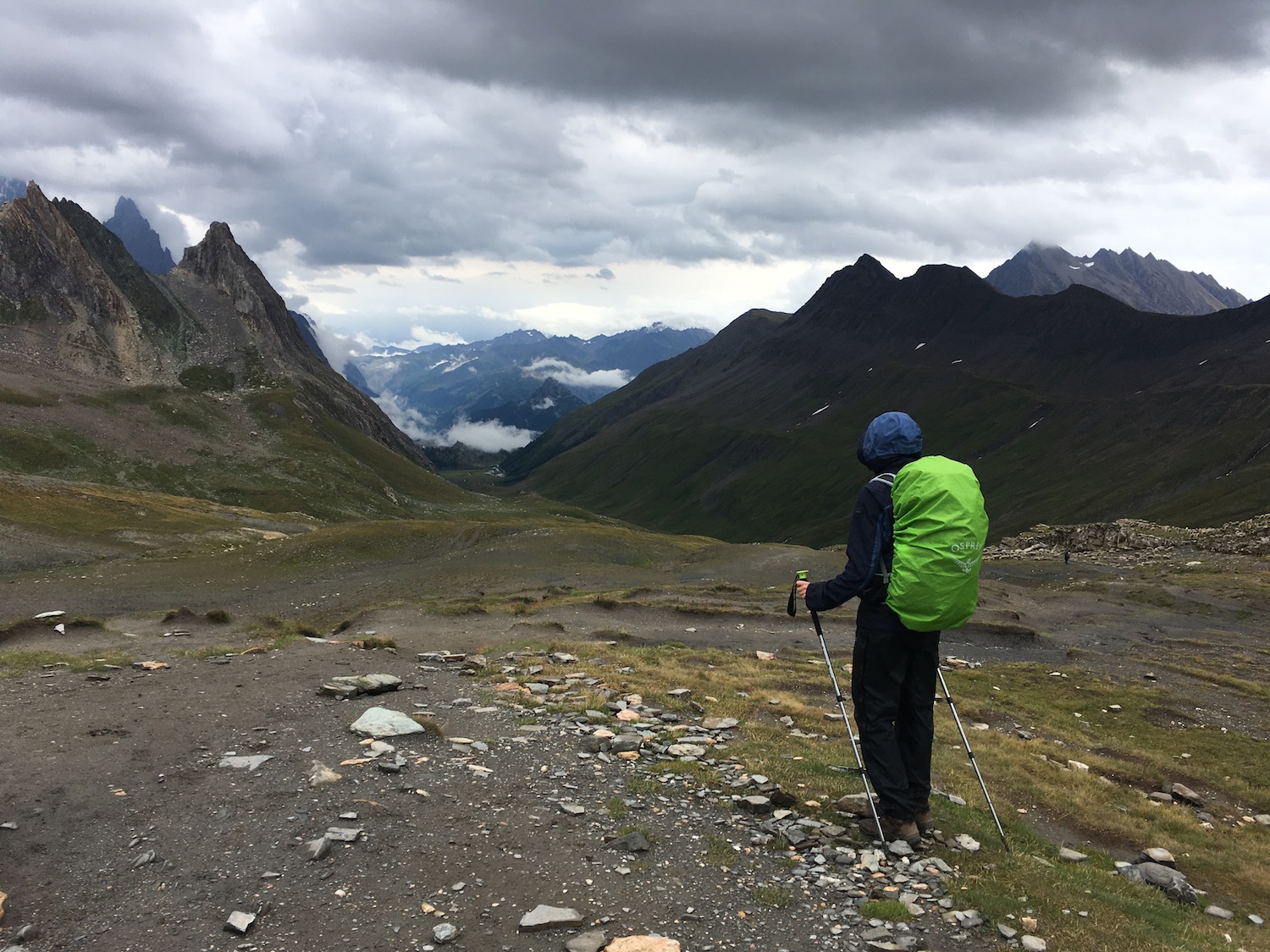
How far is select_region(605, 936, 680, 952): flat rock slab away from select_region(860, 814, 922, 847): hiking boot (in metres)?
3.90

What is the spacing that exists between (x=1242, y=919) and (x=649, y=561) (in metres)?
53.0

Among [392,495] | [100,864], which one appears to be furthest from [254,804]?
[392,495]

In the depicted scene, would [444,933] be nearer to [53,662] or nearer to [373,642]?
[373,642]

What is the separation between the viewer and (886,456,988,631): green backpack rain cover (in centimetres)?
912

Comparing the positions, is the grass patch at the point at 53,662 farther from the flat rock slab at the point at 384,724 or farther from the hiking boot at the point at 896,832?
the hiking boot at the point at 896,832

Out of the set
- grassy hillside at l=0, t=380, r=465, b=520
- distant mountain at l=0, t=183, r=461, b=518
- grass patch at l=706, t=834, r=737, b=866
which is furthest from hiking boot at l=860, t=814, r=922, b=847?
distant mountain at l=0, t=183, r=461, b=518

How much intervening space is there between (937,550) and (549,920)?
6326 mm

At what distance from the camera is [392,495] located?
520 ft

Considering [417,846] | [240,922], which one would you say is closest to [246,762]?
[417,846]

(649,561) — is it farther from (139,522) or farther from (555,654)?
(139,522)

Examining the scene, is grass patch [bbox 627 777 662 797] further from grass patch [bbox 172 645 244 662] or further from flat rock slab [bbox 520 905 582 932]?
grass patch [bbox 172 645 244 662]

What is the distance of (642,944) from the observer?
277 inches

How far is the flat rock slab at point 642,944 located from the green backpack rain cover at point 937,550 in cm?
483

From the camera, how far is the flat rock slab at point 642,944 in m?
6.94
